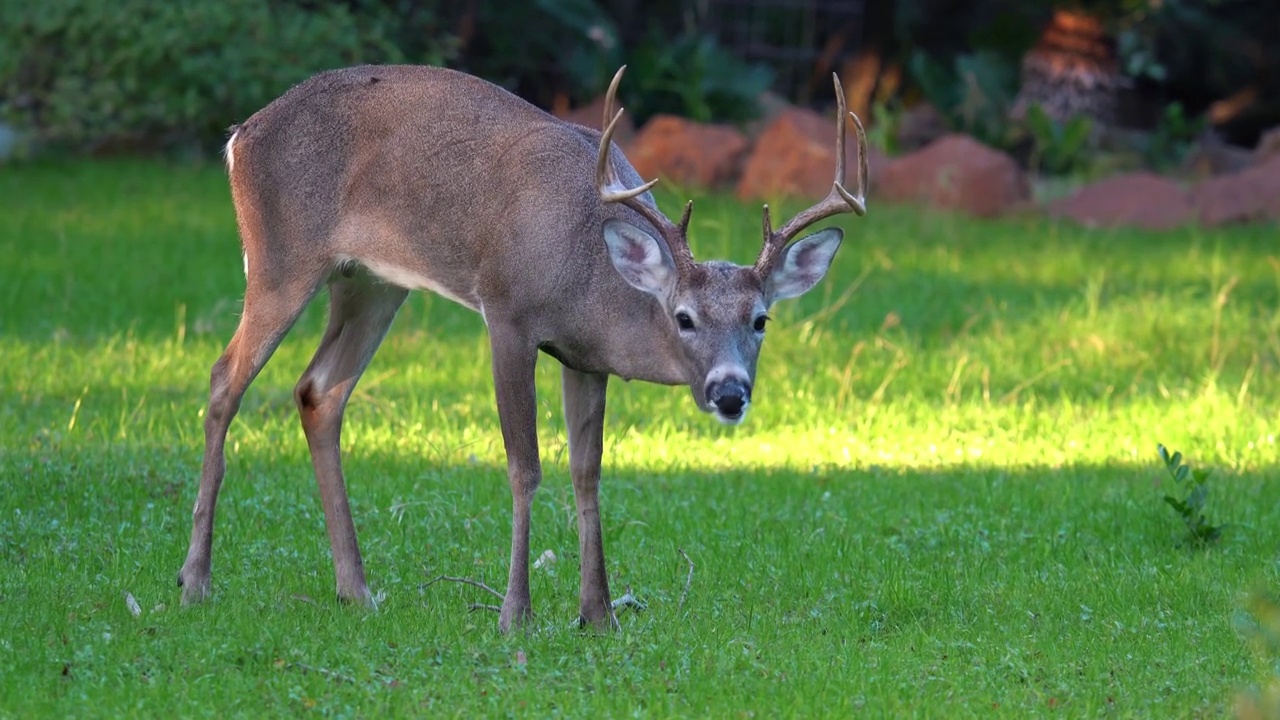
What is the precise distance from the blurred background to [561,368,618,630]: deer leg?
10.1 metres

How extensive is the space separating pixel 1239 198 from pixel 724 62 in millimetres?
5083

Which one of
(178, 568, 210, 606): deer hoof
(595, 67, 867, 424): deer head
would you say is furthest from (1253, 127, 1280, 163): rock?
(178, 568, 210, 606): deer hoof

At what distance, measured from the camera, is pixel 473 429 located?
8703 millimetres

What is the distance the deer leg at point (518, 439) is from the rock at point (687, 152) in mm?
10121

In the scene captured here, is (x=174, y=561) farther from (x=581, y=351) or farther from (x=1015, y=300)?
(x=1015, y=300)

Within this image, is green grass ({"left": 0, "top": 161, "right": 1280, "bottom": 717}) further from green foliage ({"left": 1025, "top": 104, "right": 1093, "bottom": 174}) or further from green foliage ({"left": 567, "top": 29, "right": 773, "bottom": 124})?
green foliage ({"left": 567, "top": 29, "right": 773, "bottom": 124})

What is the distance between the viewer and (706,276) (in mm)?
5668

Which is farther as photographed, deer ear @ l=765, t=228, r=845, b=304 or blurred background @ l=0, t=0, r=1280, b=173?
blurred background @ l=0, t=0, r=1280, b=173

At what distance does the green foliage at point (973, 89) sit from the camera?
18297 millimetres

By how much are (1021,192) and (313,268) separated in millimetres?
10902

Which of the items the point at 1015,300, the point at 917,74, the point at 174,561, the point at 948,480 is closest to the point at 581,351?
the point at 174,561

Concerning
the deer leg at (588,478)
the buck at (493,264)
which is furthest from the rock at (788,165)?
the deer leg at (588,478)

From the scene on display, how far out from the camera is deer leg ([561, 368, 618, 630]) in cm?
586

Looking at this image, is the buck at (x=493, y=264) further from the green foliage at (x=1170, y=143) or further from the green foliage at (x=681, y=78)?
the green foliage at (x=1170, y=143)
